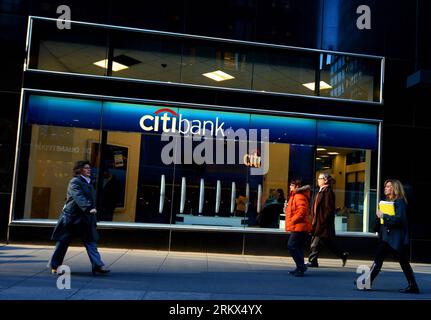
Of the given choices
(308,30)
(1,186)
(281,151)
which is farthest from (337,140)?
(1,186)

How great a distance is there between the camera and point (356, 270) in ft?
31.7

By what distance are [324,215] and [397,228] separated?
2302 mm

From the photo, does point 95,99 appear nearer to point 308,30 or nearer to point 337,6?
point 308,30

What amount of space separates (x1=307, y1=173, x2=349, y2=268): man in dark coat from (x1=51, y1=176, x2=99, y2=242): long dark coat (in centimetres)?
444

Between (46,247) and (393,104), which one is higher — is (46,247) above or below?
below

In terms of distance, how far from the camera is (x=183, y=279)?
25.2 ft

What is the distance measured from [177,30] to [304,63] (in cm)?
317

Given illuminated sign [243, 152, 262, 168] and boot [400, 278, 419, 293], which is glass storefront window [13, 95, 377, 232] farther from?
boot [400, 278, 419, 293]

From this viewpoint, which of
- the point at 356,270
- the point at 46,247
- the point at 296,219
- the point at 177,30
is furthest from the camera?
the point at 177,30

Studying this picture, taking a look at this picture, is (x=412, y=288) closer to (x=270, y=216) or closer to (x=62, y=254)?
(x=270, y=216)

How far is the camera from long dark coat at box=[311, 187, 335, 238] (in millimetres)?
9562

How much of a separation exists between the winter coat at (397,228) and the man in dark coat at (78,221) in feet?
14.8

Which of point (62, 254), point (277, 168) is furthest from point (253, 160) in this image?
point (62, 254)
